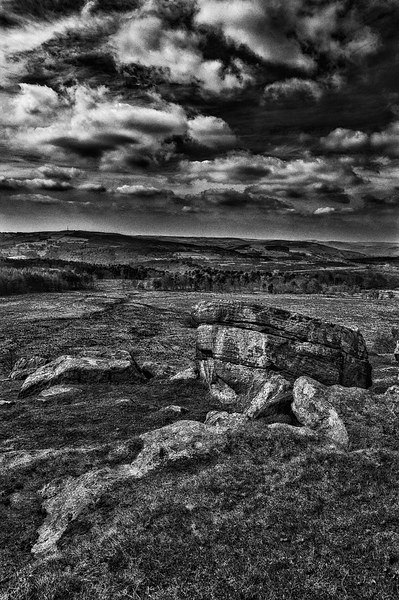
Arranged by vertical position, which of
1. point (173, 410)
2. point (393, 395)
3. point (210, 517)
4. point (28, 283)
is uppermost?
point (393, 395)

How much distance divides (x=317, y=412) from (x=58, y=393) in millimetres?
21264

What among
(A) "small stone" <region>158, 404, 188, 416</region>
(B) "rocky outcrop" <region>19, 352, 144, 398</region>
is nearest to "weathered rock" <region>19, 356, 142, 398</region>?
(B) "rocky outcrop" <region>19, 352, 144, 398</region>

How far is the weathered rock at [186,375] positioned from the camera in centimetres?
3572

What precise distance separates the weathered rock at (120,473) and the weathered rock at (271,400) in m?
4.18

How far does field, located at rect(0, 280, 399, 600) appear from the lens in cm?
1191

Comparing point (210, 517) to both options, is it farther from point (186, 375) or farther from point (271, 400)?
point (186, 375)

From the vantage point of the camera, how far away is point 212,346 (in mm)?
36438

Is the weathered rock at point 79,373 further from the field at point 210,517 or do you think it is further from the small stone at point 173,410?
the small stone at point 173,410

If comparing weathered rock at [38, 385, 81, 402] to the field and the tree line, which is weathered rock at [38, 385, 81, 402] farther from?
the tree line

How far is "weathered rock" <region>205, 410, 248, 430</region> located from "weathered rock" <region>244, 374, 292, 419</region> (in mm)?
1149

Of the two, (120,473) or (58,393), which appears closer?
(120,473)

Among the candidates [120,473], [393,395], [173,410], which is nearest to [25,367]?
[173,410]

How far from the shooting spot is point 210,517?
49.0ft

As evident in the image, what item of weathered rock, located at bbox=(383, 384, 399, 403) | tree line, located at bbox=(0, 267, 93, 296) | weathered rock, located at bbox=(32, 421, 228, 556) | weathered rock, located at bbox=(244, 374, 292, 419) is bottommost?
tree line, located at bbox=(0, 267, 93, 296)
